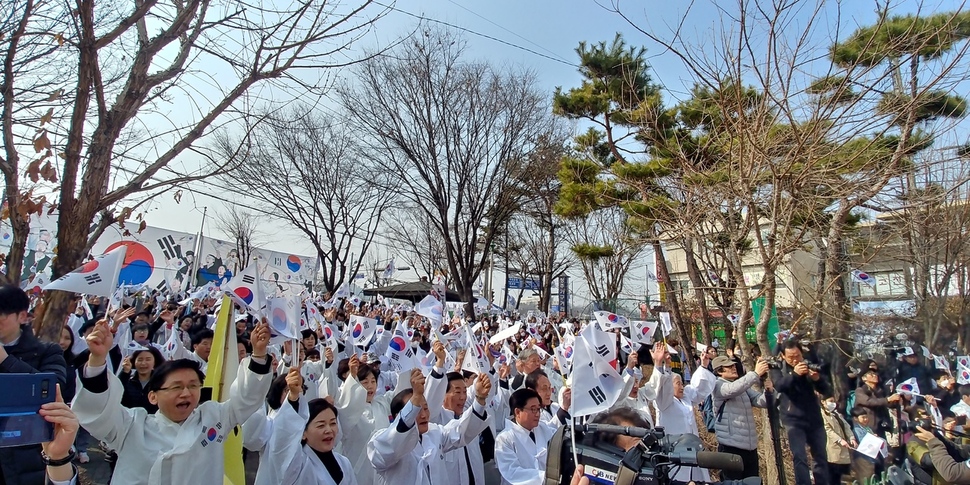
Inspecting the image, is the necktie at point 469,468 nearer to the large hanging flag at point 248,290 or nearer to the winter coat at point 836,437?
the large hanging flag at point 248,290

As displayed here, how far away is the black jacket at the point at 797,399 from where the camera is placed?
6.21 meters

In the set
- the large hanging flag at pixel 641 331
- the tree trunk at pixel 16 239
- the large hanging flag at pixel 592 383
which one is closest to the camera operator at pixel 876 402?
the large hanging flag at pixel 641 331

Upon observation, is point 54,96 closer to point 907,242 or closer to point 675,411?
point 675,411

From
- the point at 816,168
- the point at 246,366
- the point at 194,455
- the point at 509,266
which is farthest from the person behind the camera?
the point at 509,266

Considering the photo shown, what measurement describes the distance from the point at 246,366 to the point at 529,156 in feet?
51.1

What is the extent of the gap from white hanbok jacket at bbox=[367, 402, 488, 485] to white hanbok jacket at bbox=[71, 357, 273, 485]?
893 mm

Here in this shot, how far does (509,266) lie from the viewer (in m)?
35.0

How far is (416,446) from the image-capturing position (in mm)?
4211

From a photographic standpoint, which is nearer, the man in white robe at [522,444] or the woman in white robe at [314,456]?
the woman in white robe at [314,456]

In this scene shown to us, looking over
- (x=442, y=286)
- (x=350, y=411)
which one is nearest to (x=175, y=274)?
(x=442, y=286)

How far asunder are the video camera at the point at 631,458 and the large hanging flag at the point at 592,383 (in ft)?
2.43

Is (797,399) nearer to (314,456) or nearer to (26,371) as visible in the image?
(314,456)

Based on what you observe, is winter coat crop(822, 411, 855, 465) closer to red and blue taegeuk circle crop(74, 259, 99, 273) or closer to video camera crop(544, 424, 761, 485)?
video camera crop(544, 424, 761, 485)

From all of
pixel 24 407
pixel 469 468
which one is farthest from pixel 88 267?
pixel 469 468
